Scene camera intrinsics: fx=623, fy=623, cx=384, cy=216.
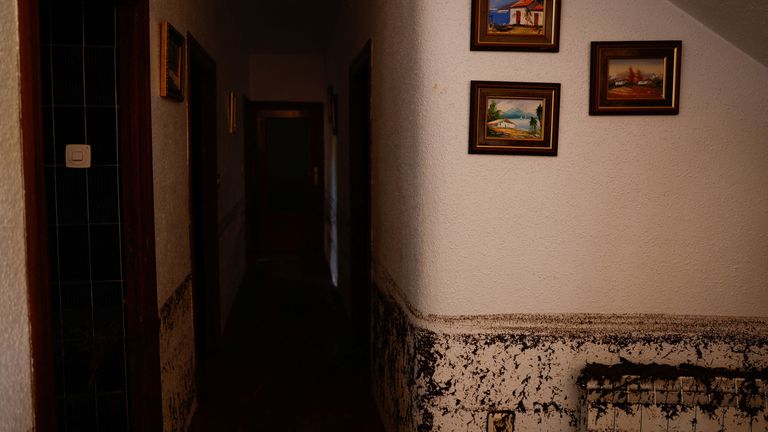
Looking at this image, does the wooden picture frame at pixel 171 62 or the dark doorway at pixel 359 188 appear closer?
the wooden picture frame at pixel 171 62

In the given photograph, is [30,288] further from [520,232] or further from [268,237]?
[268,237]

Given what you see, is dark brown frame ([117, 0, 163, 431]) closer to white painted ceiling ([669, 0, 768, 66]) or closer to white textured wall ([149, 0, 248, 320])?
white textured wall ([149, 0, 248, 320])

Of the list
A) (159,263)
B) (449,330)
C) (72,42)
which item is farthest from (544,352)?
(72,42)

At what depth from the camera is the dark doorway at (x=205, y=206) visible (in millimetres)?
3855

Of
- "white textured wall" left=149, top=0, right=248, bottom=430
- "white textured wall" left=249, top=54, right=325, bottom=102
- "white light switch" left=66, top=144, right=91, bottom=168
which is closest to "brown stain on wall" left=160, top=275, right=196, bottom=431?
"white textured wall" left=149, top=0, right=248, bottom=430

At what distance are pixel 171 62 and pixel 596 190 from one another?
Result: 1746mm

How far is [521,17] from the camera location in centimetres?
210

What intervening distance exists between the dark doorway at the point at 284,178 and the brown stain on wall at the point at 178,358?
15.5ft

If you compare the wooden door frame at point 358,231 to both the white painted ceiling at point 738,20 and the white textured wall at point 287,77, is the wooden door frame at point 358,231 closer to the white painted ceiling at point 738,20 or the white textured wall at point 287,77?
the white painted ceiling at point 738,20

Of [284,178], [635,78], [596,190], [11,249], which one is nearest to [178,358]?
[11,249]

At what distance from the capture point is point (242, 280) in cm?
625

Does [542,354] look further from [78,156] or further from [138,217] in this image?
[78,156]

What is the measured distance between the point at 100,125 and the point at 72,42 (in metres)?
0.32

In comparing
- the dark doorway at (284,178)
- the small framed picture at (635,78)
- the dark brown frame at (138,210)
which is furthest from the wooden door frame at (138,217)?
the dark doorway at (284,178)
